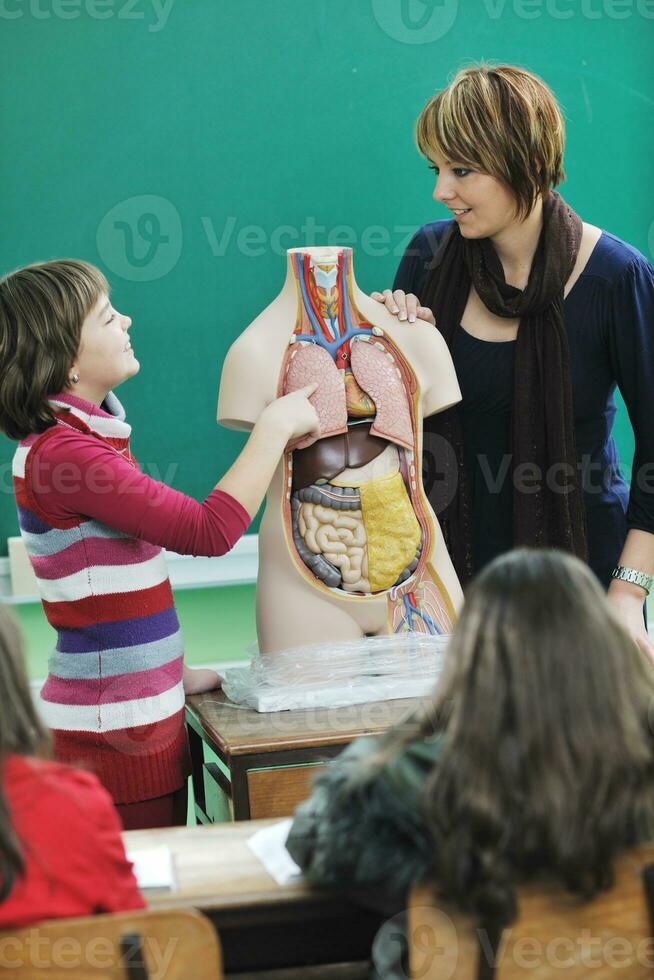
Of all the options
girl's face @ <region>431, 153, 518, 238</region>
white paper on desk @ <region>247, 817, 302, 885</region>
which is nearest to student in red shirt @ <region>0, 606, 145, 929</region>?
white paper on desk @ <region>247, 817, 302, 885</region>

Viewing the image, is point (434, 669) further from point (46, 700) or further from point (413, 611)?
point (46, 700)

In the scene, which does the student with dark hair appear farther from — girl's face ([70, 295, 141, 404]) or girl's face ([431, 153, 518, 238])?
girl's face ([431, 153, 518, 238])

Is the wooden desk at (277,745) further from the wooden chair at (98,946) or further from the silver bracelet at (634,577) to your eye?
the wooden chair at (98,946)

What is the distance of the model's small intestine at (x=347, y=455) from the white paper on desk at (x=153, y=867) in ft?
2.58

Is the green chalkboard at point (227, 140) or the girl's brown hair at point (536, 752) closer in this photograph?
the girl's brown hair at point (536, 752)

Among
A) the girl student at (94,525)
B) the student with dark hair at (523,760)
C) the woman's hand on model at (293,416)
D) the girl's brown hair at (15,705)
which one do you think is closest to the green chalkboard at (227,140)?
the woman's hand on model at (293,416)

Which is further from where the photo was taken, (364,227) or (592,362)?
(364,227)

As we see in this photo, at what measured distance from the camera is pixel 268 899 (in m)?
1.59

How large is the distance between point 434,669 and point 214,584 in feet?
5.22

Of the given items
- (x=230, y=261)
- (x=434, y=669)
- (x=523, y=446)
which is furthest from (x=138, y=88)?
(x=434, y=669)

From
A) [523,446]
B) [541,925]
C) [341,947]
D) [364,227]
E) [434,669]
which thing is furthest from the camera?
[364,227]

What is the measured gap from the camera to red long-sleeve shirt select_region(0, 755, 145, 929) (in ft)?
4.62

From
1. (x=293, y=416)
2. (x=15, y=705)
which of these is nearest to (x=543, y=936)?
(x=15, y=705)

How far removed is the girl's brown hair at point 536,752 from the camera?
141cm
